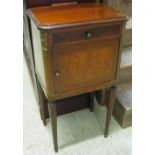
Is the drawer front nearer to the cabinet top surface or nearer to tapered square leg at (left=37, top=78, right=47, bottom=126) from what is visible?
the cabinet top surface

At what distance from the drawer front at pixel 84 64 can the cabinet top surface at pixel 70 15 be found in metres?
0.11

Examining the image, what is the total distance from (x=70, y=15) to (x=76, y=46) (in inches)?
6.9

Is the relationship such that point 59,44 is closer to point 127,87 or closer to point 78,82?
point 78,82

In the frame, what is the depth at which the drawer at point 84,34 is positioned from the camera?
919 mm

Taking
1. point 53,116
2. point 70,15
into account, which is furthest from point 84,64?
point 53,116

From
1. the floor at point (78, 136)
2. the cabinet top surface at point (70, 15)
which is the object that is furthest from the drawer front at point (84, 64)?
the floor at point (78, 136)

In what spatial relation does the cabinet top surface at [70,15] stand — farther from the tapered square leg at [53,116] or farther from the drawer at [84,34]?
the tapered square leg at [53,116]

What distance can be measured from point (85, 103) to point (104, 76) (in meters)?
0.64

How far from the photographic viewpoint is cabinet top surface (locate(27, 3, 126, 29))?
91 centimetres

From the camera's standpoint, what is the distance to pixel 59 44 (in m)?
0.93

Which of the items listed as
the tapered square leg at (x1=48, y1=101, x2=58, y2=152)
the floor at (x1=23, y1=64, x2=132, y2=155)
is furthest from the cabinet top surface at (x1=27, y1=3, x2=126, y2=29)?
the floor at (x1=23, y1=64, x2=132, y2=155)
